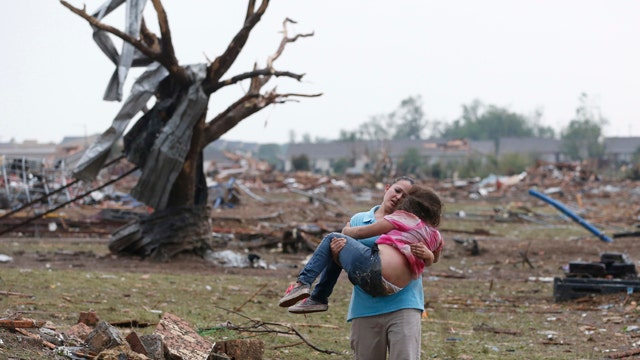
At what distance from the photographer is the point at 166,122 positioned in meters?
16.9

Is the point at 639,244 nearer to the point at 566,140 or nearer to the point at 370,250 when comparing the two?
the point at 370,250

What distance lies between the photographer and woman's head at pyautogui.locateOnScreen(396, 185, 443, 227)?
5520mm

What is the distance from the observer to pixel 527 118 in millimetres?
143750

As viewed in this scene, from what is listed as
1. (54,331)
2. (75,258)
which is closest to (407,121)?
(75,258)

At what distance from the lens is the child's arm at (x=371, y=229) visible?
17.9 ft

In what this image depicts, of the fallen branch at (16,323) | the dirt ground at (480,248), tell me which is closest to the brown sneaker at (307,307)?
the fallen branch at (16,323)

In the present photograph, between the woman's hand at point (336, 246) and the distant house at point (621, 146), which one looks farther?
the distant house at point (621, 146)

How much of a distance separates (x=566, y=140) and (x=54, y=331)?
107 meters

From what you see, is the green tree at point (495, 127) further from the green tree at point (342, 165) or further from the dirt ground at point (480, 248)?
the dirt ground at point (480, 248)

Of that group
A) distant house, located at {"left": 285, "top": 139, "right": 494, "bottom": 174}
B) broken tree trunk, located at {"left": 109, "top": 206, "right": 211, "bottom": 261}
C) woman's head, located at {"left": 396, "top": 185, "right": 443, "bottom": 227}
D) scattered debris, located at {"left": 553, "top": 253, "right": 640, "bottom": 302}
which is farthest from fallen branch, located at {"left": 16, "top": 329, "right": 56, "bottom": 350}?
distant house, located at {"left": 285, "top": 139, "right": 494, "bottom": 174}

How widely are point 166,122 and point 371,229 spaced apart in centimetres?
1196

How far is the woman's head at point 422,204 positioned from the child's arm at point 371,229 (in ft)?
0.59

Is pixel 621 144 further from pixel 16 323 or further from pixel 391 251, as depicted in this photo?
pixel 391 251

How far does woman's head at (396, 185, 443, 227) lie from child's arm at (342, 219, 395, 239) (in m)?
0.18
